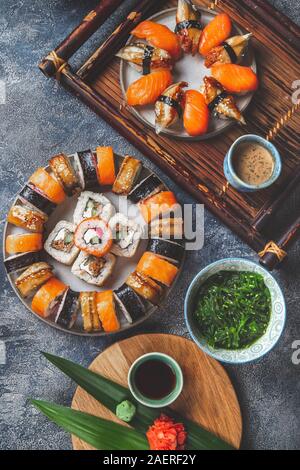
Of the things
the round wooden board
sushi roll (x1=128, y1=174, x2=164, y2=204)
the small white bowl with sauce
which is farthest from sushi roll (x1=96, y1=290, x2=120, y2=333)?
the small white bowl with sauce

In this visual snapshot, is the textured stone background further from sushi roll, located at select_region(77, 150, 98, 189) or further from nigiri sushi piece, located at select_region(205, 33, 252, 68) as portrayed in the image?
nigiri sushi piece, located at select_region(205, 33, 252, 68)

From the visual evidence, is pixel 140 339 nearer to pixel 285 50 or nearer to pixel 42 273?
pixel 42 273

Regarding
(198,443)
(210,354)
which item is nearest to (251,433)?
Answer: (198,443)

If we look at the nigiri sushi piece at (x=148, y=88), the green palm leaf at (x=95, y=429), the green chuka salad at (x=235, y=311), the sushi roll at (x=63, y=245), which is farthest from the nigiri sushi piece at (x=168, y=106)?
the green palm leaf at (x=95, y=429)

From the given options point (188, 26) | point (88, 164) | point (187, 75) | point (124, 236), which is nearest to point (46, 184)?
point (88, 164)

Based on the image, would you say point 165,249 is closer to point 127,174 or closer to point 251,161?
point 127,174

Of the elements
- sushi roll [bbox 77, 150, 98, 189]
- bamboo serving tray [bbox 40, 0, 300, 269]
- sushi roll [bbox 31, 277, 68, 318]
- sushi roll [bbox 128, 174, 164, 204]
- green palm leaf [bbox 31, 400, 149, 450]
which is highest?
bamboo serving tray [bbox 40, 0, 300, 269]
